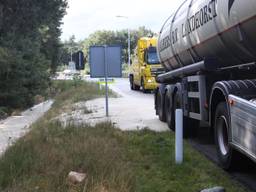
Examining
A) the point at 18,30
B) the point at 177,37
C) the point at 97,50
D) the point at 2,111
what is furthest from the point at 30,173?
the point at 18,30

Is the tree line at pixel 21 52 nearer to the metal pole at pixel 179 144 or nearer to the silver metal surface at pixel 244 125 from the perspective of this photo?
the metal pole at pixel 179 144

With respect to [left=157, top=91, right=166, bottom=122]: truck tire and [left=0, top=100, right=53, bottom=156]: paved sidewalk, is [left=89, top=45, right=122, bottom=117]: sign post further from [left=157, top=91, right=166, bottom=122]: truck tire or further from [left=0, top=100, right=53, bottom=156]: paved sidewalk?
[left=0, top=100, right=53, bottom=156]: paved sidewalk

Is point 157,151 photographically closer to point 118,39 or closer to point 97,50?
point 97,50

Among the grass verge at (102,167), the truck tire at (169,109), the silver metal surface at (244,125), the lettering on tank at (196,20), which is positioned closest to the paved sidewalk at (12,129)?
the grass verge at (102,167)

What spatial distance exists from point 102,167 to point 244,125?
1.98 m

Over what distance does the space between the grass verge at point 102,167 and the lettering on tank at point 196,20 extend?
7.83ft

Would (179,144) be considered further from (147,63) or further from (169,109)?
(147,63)

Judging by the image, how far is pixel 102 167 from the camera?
7.96m

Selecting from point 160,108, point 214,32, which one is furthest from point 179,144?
point 160,108

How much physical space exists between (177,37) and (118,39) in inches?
4203

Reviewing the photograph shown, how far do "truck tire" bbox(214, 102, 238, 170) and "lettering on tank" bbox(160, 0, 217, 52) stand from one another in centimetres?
182

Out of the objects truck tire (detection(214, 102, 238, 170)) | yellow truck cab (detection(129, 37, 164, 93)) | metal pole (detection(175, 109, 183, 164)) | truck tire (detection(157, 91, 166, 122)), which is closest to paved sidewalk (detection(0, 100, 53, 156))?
metal pole (detection(175, 109, 183, 164))

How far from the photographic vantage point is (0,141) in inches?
596

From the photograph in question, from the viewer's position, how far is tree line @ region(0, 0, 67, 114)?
29469mm
